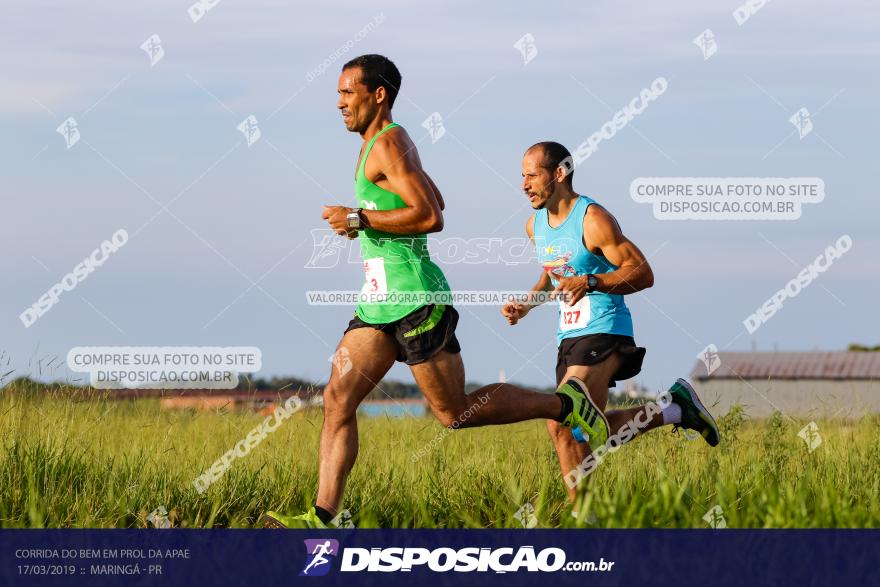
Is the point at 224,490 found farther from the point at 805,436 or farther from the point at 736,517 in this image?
the point at 805,436

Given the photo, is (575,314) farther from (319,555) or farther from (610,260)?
(319,555)

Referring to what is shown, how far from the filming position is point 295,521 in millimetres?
6344

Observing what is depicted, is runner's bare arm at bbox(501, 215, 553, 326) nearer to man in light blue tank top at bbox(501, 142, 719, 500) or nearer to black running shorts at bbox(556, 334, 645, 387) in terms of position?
man in light blue tank top at bbox(501, 142, 719, 500)

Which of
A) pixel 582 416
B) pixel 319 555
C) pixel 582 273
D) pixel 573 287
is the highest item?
pixel 582 273

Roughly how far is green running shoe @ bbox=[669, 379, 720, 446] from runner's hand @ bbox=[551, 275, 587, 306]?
65.2 inches

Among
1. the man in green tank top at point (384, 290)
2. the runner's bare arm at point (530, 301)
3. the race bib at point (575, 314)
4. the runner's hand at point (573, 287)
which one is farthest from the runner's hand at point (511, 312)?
the man in green tank top at point (384, 290)

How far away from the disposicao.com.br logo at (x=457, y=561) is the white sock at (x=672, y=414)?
7.25 feet

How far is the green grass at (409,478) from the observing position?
6.62 m

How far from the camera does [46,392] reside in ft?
26.6

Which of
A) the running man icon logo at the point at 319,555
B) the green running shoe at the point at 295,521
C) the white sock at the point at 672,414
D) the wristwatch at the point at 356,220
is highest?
the wristwatch at the point at 356,220

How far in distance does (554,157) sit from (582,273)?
28.7 inches

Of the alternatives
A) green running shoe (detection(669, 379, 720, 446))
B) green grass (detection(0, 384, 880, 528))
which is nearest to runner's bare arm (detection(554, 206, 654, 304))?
green grass (detection(0, 384, 880, 528))

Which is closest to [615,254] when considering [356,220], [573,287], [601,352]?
[573,287]

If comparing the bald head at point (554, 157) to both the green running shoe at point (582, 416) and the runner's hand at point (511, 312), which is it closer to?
the runner's hand at point (511, 312)
